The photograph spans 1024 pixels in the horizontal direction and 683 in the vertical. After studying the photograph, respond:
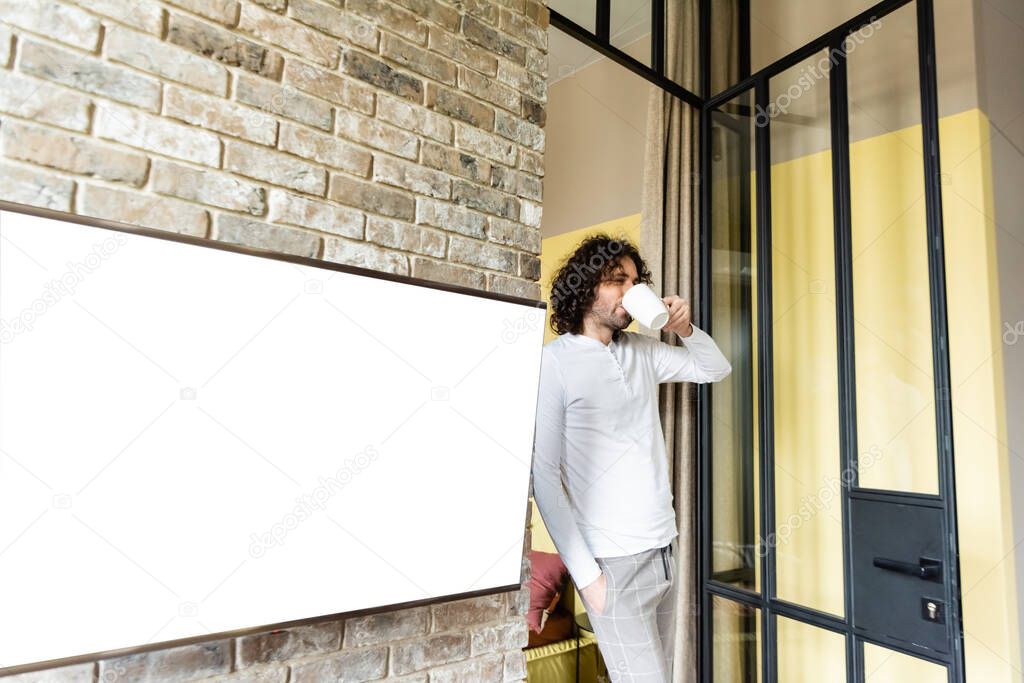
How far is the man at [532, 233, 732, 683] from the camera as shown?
1.55 metres

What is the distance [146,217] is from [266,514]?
48 centimetres

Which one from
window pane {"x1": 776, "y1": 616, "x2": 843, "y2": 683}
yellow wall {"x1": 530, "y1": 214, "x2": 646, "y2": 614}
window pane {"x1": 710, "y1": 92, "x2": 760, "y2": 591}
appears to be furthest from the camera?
yellow wall {"x1": 530, "y1": 214, "x2": 646, "y2": 614}

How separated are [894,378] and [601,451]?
0.76 meters

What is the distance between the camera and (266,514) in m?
0.95

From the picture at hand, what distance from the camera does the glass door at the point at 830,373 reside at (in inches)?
58.8

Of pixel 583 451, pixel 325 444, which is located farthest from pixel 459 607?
pixel 583 451

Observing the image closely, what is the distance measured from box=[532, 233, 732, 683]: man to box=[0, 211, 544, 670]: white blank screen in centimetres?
34

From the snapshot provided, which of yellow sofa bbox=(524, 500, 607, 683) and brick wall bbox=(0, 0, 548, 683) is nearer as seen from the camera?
brick wall bbox=(0, 0, 548, 683)

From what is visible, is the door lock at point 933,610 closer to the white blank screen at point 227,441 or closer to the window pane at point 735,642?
the window pane at point 735,642

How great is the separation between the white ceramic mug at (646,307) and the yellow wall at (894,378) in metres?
0.59

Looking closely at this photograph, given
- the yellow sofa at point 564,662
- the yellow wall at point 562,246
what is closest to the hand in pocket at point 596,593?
the yellow sofa at point 564,662

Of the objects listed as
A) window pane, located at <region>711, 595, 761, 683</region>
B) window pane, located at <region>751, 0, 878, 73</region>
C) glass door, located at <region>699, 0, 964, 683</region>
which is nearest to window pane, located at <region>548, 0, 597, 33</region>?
glass door, located at <region>699, 0, 964, 683</region>

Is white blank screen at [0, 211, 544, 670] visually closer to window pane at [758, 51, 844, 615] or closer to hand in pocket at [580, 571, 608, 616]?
hand in pocket at [580, 571, 608, 616]

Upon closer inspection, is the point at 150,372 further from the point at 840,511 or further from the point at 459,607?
the point at 840,511
